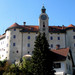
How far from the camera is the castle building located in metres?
76.8

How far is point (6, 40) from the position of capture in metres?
80.1

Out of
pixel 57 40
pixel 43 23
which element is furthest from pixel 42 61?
pixel 43 23

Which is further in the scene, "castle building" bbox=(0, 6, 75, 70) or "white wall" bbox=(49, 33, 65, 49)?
"white wall" bbox=(49, 33, 65, 49)

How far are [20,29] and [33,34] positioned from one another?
568cm

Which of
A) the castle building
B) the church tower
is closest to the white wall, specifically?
the castle building

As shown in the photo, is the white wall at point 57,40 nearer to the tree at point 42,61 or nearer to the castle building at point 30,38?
the castle building at point 30,38

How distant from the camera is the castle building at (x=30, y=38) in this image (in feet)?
252

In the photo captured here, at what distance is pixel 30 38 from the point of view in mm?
77812

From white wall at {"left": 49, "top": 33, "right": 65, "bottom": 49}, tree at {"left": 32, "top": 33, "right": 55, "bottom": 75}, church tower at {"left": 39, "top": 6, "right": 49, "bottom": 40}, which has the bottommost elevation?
tree at {"left": 32, "top": 33, "right": 55, "bottom": 75}

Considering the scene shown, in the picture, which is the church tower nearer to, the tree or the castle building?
the castle building

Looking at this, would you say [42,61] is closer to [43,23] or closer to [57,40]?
[57,40]

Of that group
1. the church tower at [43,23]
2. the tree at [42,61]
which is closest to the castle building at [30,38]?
the church tower at [43,23]

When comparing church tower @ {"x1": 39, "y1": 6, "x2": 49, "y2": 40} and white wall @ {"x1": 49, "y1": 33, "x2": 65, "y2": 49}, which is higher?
church tower @ {"x1": 39, "y1": 6, "x2": 49, "y2": 40}

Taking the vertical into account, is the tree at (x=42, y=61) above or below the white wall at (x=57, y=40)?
Answer: below
